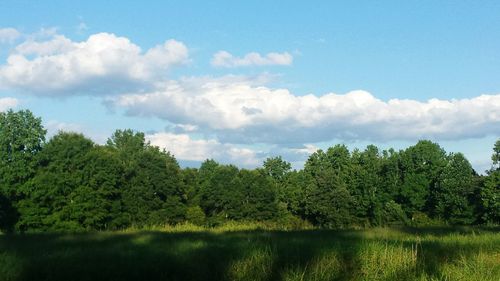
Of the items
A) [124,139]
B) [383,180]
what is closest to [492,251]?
[383,180]

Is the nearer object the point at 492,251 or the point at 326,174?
the point at 492,251

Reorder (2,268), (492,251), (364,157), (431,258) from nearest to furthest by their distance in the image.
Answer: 1. (2,268)
2. (431,258)
3. (492,251)
4. (364,157)

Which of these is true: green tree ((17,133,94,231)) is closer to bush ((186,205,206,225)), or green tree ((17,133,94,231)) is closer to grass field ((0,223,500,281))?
bush ((186,205,206,225))

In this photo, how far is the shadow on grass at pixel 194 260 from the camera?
393 inches

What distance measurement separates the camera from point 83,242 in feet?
44.0

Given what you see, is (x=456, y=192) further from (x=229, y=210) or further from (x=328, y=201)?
(x=229, y=210)

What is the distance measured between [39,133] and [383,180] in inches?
1971

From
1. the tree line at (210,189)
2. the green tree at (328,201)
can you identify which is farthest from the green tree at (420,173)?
the green tree at (328,201)

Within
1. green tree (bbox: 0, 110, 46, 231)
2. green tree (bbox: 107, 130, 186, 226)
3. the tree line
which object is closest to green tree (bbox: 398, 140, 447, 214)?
the tree line

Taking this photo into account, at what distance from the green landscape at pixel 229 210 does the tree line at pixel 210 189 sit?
0.19 metres

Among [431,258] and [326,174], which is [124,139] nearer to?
[326,174]

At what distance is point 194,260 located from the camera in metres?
10.8

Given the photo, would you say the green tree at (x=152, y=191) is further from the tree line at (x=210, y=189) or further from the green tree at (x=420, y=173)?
the green tree at (x=420, y=173)

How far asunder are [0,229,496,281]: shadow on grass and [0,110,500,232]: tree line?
45458mm
